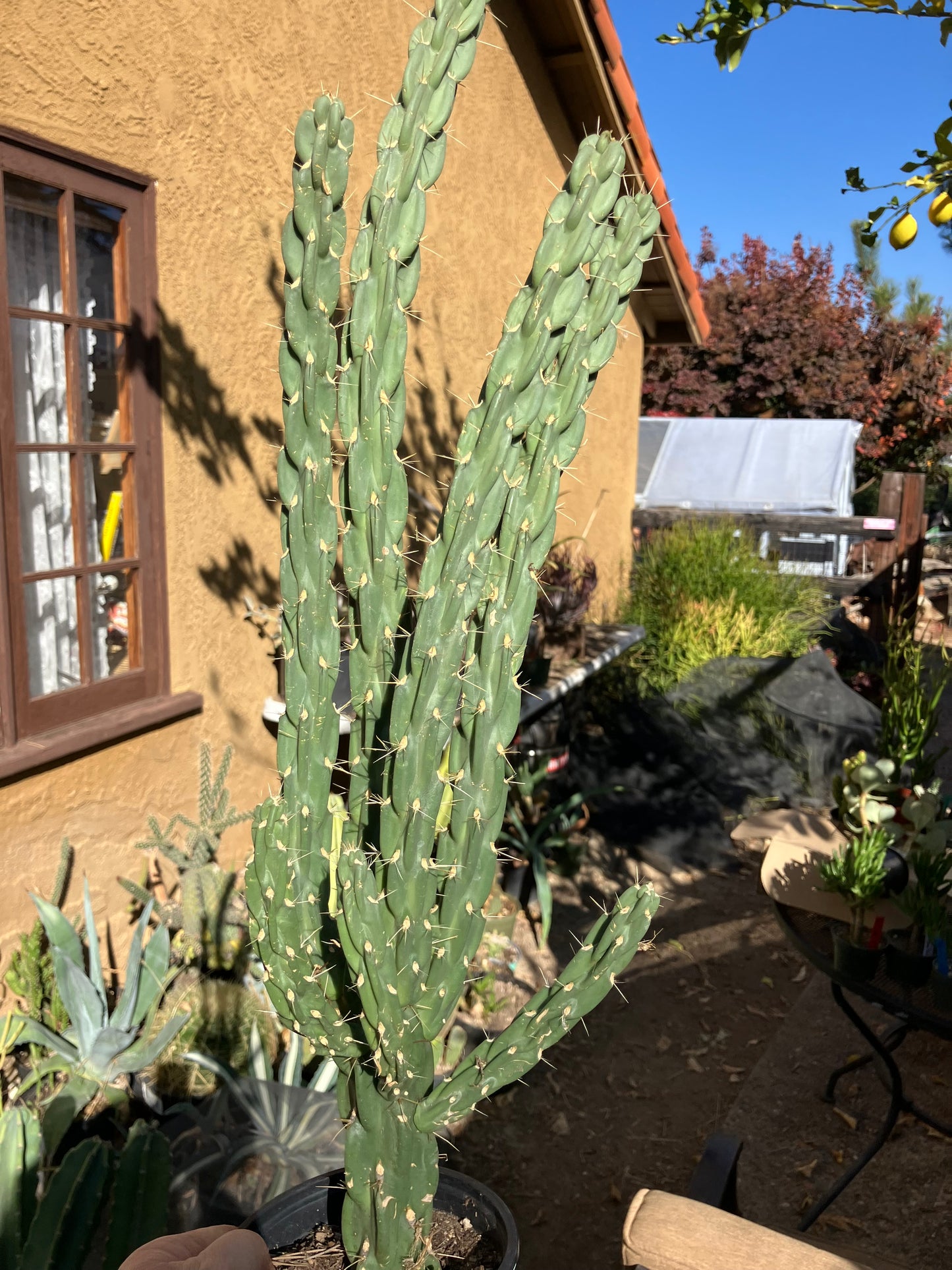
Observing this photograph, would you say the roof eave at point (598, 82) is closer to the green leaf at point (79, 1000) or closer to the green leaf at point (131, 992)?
the green leaf at point (131, 992)

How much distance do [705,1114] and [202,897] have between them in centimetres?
222

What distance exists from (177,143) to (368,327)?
2.59 metres

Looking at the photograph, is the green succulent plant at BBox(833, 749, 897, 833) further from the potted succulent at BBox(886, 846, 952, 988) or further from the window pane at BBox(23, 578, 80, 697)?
the window pane at BBox(23, 578, 80, 697)

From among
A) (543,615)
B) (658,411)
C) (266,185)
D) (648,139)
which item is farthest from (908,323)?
(266,185)

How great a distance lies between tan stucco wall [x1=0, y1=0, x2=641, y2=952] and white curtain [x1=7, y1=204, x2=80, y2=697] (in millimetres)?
331

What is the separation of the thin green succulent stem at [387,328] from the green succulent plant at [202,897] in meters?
Answer: 2.13

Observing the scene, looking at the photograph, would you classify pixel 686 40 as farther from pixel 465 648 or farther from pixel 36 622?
pixel 36 622

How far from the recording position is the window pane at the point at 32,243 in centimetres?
321

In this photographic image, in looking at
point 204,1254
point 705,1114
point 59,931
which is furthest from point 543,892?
point 204,1254

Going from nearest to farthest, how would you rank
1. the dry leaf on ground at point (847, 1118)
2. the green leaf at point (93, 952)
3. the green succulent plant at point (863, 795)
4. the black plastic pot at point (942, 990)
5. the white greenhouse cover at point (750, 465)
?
the black plastic pot at point (942, 990)
the green succulent plant at point (863, 795)
the green leaf at point (93, 952)
the dry leaf on ground at point (847, 1118)
the white greenhouse cover at point (750, 465)

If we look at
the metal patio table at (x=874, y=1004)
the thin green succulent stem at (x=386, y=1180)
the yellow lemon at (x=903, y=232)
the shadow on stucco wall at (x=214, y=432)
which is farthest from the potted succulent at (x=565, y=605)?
A: the thin green succulent stem at (x=386, y=1180)

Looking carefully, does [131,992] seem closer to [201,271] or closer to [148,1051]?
[148,1051]

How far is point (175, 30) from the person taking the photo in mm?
3666

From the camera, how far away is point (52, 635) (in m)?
3.51
